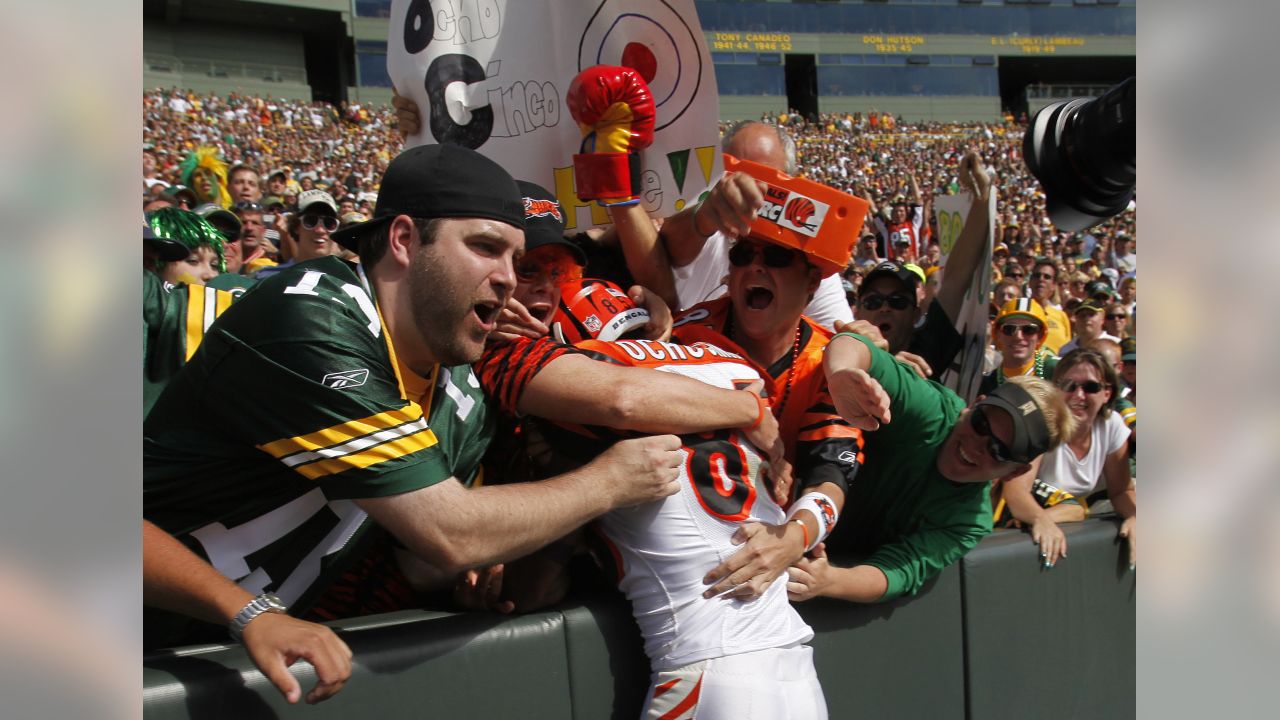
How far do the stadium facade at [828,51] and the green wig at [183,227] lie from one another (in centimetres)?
3768

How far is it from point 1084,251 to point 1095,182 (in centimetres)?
1636

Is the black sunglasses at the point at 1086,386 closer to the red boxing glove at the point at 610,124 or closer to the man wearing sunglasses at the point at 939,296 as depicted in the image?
the man wearing sunglasses at the point at 939,296

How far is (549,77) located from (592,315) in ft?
3.76

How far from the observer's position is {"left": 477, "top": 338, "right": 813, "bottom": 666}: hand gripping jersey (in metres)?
2.37

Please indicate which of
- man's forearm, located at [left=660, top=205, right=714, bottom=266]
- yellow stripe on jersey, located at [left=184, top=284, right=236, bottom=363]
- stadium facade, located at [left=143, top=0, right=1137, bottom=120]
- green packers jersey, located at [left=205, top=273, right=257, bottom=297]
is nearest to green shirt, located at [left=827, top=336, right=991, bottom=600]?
man's forearm, located at [left=660, top=205, right=714, bottom=266]

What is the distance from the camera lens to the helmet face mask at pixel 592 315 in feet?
9.21

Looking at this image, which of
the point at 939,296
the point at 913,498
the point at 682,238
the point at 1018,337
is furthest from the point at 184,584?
the point at 1018,337

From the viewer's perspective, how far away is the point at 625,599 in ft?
8.66

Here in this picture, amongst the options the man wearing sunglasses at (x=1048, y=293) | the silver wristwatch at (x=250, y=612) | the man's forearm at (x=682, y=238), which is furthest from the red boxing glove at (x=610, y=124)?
the man wearing sunglasses at (x=1048, y=293)

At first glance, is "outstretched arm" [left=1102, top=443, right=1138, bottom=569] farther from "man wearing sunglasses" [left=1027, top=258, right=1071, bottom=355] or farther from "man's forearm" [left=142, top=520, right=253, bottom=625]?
"man wearing sunglasses" [left=1027, top=258, right=1071, bottom=355]

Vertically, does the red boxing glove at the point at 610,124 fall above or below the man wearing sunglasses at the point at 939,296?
above
